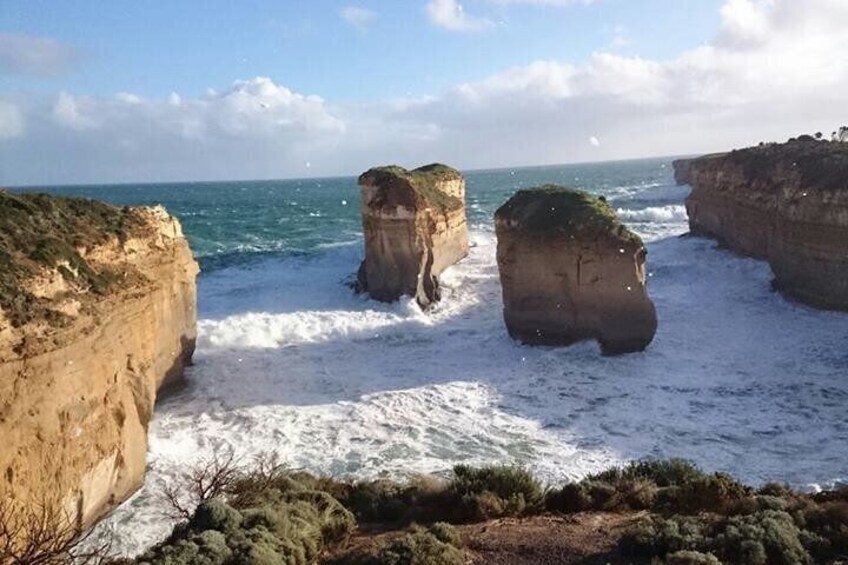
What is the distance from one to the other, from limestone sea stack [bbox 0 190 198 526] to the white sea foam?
103 cm

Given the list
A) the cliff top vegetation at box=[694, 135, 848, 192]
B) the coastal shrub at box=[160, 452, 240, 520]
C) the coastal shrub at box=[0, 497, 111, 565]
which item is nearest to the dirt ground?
the coastal shrub at box=[160, 452, 240, 520]

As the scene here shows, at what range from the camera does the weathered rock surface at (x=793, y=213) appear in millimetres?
22531

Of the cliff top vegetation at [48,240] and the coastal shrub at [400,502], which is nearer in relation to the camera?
the coastal shrub at [400,502]

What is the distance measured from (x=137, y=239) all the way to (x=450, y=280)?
1814cm

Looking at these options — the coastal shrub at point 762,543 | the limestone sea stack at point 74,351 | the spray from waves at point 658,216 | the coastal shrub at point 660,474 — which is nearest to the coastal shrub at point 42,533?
the limestone sea stack at point 74,351

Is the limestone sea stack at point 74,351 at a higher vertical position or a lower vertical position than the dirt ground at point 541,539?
higher

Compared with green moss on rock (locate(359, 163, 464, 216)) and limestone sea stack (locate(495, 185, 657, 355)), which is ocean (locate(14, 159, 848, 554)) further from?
green moss on rock (locate(359, 163, 464, 216))

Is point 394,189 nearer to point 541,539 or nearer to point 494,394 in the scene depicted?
point 494,394

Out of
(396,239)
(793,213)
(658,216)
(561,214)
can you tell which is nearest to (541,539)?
(561,214)

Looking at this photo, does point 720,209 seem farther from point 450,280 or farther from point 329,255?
point 329,255

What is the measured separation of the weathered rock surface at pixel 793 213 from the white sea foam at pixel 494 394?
43.7 inches

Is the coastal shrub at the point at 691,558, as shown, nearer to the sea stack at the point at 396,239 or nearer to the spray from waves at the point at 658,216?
the sea stack at the point at 396,239

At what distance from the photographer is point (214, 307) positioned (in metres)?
27.6

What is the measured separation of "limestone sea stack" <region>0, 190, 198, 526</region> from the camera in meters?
10.0
